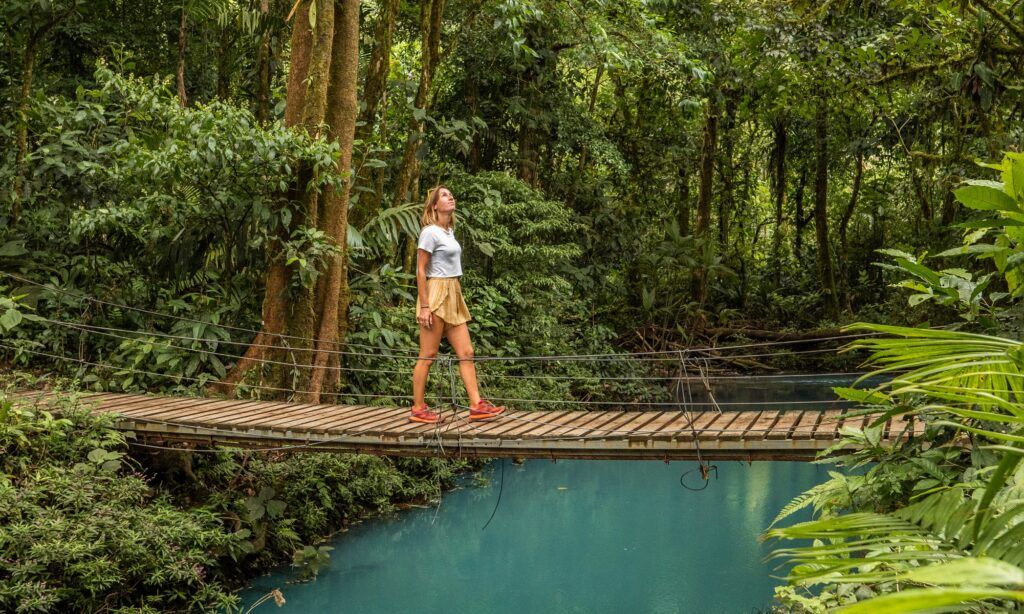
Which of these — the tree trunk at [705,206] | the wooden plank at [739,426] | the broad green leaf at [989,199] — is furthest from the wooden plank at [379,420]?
the tree trunk at [705,206]

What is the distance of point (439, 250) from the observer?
459cm

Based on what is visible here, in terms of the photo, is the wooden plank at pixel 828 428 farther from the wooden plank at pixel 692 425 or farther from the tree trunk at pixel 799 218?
the tree trunk at pixel 799 218

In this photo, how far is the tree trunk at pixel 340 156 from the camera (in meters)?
6.28

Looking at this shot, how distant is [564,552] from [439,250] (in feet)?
8.74

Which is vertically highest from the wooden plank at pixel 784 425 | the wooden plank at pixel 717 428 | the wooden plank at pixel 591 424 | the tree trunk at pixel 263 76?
the tree trunk at pixel 263 76

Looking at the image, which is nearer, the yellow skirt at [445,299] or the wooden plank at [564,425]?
the wooden plank at [564,425]

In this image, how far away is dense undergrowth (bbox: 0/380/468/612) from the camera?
13.2 feet

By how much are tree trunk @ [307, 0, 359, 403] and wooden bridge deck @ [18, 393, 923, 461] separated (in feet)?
3.85

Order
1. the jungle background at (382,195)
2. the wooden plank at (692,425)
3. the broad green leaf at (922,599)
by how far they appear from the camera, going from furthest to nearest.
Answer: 1. the jungle background at (382,195)
2. the wooden plank at (692,425)
3. the broad green leaf at (922,599)

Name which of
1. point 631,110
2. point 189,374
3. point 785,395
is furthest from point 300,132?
point 631,110

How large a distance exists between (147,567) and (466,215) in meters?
5.47

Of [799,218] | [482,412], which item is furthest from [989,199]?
[799,218]

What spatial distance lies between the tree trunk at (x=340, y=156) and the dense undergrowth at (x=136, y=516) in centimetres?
85

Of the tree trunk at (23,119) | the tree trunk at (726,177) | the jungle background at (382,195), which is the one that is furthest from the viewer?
the tree trunk at (726,177)
